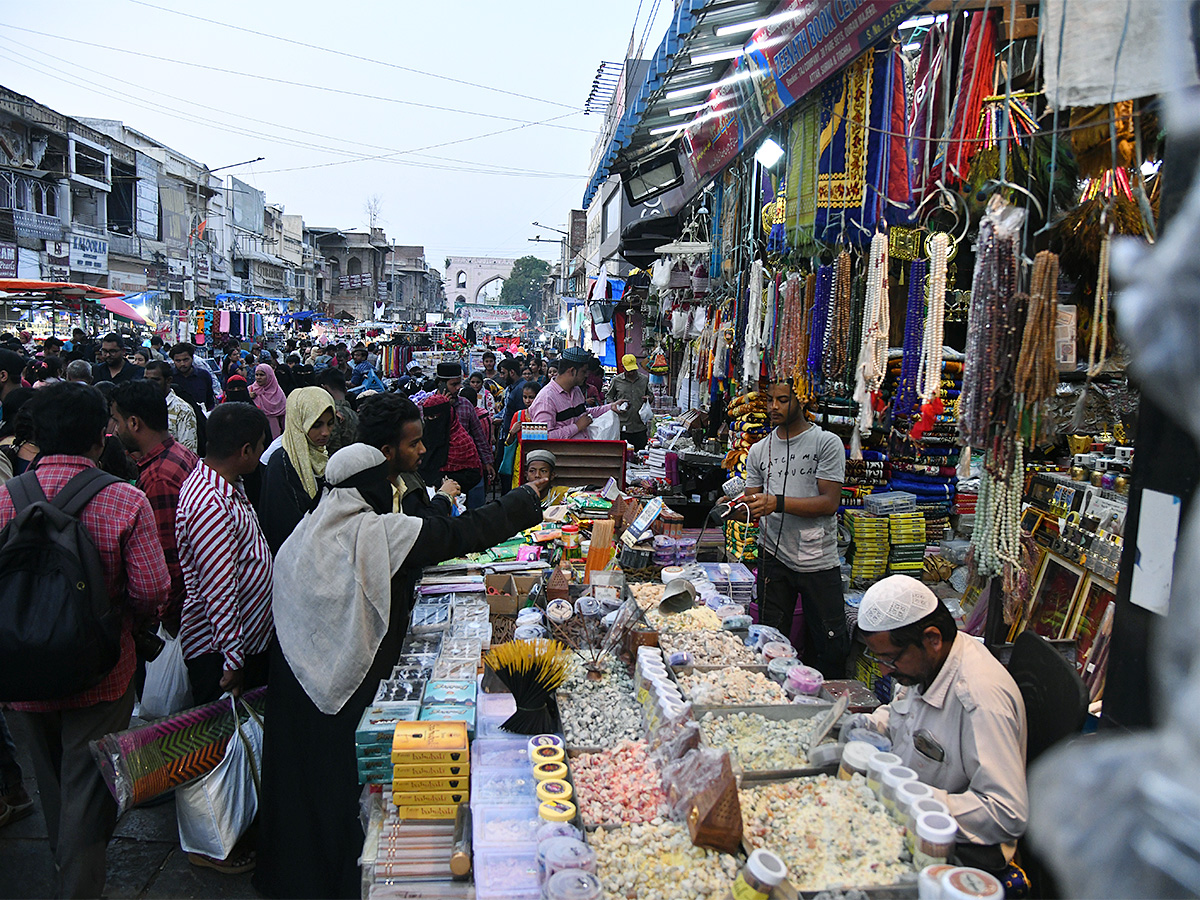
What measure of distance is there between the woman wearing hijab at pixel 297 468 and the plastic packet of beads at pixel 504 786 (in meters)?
2.01

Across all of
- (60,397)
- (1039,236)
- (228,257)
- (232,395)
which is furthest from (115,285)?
(1039,236)

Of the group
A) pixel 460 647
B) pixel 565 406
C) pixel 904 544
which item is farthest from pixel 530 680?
pixel 565 406

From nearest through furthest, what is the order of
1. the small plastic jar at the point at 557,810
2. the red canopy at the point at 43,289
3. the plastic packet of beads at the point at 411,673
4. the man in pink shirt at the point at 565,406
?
the small plastic jar at the point at 557,810 < the plastic packet of beads at the point at 411,673 < the man in pink shirt at the point at 565,406 < the red canopy at the point at 43,289

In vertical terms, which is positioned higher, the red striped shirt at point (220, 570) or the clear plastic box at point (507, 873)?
the red striped shirt at point (220, 570)

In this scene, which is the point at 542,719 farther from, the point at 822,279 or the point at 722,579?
the point at 822,279

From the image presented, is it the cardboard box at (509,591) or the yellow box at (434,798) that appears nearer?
the yellow box at (434,798)

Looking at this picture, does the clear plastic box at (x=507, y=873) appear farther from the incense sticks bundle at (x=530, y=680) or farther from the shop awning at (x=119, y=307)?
the shop awning at (x=119, y=307)

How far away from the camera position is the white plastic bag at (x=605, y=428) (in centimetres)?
706

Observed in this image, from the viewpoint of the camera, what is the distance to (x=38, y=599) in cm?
268

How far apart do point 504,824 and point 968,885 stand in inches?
46.8

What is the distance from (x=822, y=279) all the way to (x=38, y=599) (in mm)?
3667

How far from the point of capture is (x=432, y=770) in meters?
2.30

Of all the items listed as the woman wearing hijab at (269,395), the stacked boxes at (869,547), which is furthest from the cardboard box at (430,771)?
the woman wearing hijab at (269,395)

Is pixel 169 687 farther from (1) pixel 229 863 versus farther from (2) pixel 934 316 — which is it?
(2) pixel 934 316
